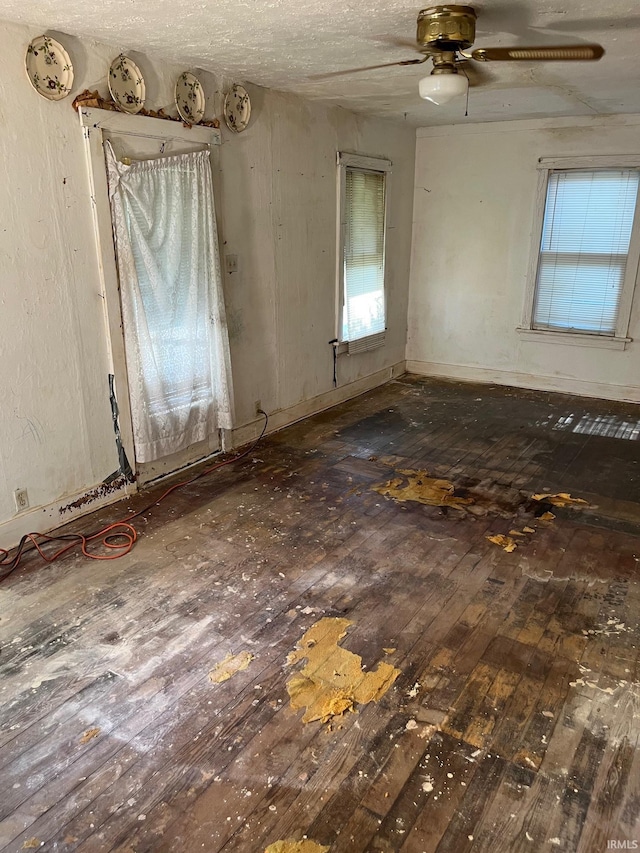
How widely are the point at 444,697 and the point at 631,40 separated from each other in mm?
3383

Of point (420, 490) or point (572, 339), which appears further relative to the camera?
point (572, 339)

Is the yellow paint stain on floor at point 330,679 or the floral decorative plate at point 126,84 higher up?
the floral decorative plate at point 126,84

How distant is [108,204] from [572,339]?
15.2ft

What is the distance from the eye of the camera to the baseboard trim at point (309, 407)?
4.60 m

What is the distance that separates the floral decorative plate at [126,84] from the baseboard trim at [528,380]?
14.2 ft

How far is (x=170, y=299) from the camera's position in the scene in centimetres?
374

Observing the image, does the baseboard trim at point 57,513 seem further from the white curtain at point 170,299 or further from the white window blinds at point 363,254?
the white window blinds at point 363,254

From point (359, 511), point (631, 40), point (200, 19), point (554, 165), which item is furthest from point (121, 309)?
point (554, 165)

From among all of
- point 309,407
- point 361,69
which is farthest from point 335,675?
point 361,69

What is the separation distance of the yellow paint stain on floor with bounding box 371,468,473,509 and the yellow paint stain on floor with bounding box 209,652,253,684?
1.64 m

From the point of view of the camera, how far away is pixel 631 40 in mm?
3129

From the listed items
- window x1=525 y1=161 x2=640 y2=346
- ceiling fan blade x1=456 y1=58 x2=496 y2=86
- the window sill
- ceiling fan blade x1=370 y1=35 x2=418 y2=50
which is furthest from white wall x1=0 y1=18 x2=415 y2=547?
the window sill

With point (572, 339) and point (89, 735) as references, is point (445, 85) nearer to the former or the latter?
point (89, 735)

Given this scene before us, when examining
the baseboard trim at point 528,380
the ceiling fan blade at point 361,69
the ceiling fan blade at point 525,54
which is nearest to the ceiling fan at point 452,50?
the ceiling fan blade at point 525,54
